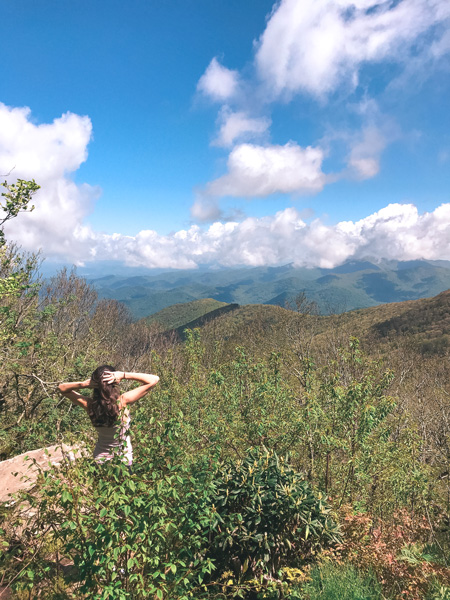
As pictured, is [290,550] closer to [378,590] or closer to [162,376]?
[378,590]

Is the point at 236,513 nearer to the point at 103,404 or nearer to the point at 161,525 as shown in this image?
the point at 161,525

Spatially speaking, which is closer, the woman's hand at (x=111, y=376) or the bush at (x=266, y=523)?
the woman's hand at (x=111, y=376)

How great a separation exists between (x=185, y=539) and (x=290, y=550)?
2.20 metres

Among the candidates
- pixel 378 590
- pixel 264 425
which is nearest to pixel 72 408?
pixel 264 425

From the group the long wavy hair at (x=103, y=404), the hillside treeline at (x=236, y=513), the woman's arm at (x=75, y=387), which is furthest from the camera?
the woman's arm at (x=75, y=387)

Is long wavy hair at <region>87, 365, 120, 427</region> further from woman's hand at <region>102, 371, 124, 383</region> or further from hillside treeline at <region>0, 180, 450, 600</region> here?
hillside treeline at <region>0, 180, 450, 600</region>

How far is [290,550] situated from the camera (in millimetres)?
5223

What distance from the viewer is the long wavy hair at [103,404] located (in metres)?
4.66

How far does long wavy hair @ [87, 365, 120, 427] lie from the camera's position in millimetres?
4664

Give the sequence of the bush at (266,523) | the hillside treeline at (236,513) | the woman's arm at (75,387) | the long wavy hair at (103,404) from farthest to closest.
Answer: the woman's arm at (75,387), the bush at (266,523), the long wavy hair at (103,404), the hillside treeline at (236,513)

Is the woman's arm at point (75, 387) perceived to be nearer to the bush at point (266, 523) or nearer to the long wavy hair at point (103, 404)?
the long wavy hair at point (103, 404)

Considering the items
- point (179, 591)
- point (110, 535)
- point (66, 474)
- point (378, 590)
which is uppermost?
point (66, 474)

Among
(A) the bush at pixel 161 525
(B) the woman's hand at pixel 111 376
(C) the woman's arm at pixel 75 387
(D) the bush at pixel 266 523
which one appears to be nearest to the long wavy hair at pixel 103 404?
(B) the woman's hand at pixel 111 376

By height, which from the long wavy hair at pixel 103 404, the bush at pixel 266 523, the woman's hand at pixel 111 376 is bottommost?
the bush at pixel 266 523
